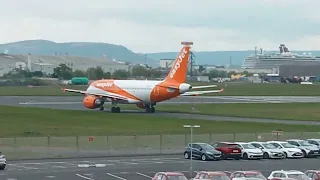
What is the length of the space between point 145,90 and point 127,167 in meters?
53.6

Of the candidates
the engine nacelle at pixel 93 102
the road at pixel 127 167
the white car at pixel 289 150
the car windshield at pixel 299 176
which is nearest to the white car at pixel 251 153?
the road at pixel 127 167

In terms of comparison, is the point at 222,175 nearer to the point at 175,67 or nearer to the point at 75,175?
the point at 75,175

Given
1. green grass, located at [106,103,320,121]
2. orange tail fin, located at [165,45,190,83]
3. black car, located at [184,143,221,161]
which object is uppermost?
orange tail fin, located at [165,45,190,83]

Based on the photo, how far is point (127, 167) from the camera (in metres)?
57.2

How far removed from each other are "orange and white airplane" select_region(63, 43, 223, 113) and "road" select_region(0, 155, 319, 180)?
4140cm

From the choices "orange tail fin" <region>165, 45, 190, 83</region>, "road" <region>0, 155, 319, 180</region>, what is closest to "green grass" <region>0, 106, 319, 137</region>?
"orange tail fin" <region>165, 45, 190, 83</region>

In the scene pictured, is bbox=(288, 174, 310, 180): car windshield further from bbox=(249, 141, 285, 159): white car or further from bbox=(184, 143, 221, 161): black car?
bbox=(249, 141, 285, 159): white car

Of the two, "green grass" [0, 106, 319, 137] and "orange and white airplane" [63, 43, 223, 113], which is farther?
"orange and white airplane" [63, 43, 223, 113]

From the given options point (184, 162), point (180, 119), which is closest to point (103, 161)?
point (184, 162)

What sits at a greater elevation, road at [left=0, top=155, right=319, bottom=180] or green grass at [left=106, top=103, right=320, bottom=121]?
green grass at [left=106, top=103, right=320, bottom=121]

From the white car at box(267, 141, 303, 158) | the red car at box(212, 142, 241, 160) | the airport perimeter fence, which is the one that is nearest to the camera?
the red car at box(212, 142, 241, 160)

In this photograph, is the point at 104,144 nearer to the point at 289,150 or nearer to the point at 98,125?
the point at 289,150

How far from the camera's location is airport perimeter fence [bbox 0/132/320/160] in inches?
2616

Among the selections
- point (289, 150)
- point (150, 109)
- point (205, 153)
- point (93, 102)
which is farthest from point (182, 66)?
point (205, 153)
